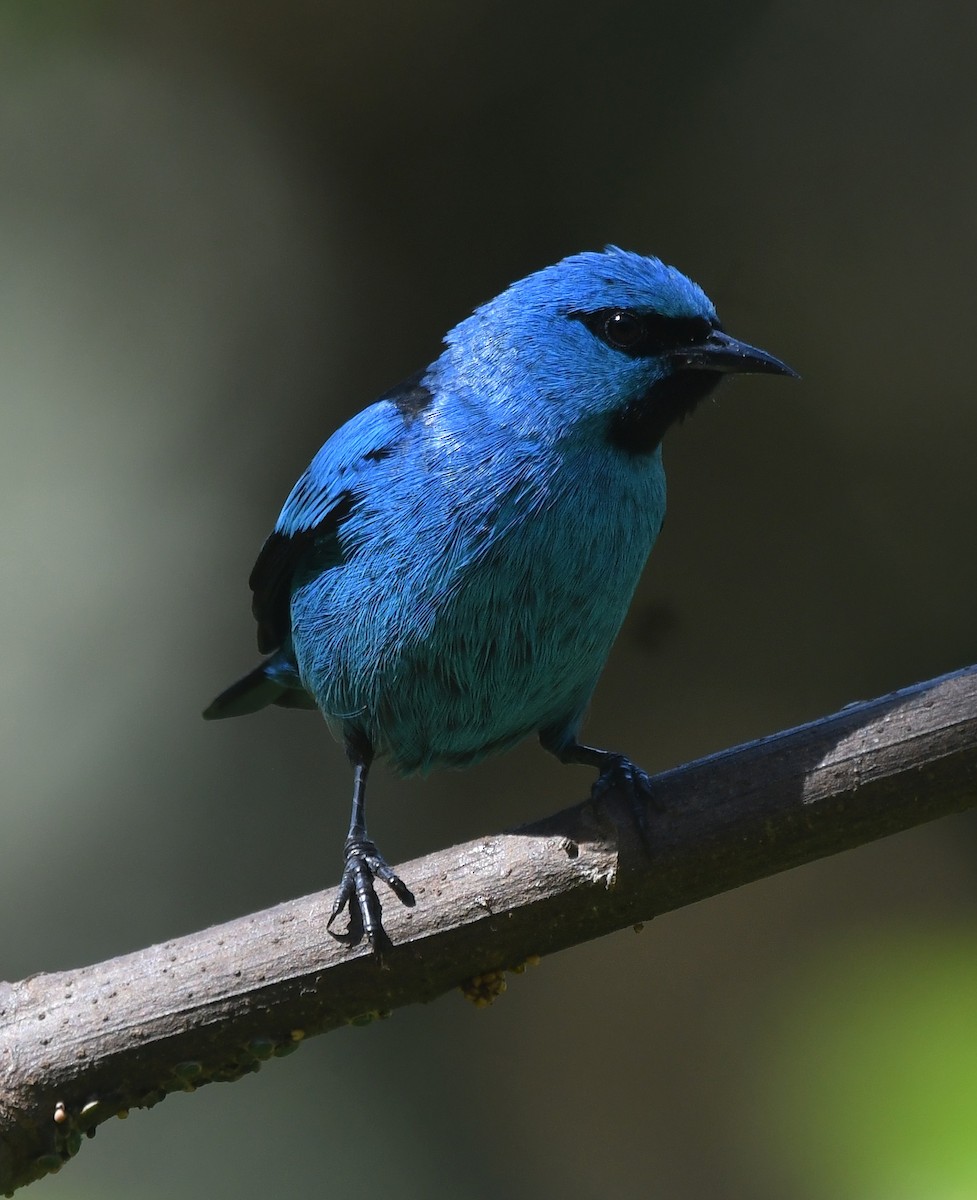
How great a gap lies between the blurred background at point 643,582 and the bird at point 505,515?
164cm

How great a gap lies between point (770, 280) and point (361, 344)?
5.07 feet

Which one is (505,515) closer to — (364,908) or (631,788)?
(631,788)

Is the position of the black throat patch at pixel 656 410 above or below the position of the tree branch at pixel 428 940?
above

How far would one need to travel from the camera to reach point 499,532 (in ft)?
9.91

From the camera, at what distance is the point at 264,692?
4113mm

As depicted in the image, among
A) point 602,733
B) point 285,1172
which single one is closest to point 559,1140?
point 285,1172

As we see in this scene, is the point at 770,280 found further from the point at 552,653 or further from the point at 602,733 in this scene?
the point at 552,653

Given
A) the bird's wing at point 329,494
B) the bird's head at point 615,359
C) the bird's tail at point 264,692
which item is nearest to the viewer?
the bird's head at point 615,359

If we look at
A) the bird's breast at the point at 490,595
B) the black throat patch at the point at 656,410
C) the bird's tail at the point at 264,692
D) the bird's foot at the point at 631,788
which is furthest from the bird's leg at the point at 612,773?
the bird's tail at the point at 264,692

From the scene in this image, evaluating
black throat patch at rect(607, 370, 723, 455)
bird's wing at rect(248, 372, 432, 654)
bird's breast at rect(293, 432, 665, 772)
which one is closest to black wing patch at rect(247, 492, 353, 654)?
bird's wing at rect(248, 372, 432, 654)

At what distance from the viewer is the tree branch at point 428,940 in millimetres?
2488

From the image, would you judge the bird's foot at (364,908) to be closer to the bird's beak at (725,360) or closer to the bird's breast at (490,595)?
the bird's breast at (490,595)

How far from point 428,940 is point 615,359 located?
142 centimetres

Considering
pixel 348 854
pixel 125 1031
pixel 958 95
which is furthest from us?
pixel 958 95
